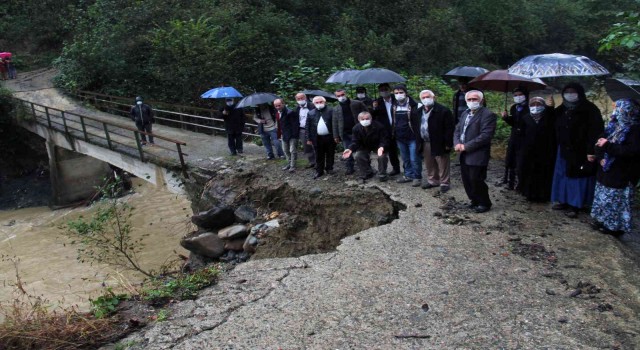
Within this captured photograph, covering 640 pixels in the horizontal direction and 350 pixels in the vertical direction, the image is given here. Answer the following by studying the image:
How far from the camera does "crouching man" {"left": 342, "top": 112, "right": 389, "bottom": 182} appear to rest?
26.5 feet

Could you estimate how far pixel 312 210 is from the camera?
314 inches

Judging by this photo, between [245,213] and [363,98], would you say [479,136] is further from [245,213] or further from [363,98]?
[245,213]

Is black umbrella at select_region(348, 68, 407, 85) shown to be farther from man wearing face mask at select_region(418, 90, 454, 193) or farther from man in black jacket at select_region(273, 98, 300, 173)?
man in black jacket at select_region(273, 98, 300, 173)

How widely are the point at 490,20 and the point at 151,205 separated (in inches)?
925

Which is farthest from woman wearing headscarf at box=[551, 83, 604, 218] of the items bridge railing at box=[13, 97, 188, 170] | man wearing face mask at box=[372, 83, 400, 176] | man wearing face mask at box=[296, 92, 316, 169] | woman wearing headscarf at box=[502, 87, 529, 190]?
bridge railing at box=[13, 97, 188, 170]

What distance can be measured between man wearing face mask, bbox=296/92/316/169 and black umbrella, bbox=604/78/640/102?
15.7ft

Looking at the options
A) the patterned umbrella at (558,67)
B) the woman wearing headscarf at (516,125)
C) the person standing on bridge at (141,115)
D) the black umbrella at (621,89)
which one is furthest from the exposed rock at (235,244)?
the person standing on bridge at (141,115)

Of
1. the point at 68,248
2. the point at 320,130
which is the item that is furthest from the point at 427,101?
the point at 68,248

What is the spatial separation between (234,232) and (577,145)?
5.03 meters

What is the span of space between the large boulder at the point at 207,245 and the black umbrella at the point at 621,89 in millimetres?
5687

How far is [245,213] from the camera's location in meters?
8.39

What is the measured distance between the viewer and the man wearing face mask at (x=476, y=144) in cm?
655

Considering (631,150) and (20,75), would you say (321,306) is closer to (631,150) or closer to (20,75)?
(631,150)

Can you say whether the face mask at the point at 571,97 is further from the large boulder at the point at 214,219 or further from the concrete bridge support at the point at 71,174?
the concrete bridge support at the point at 71,174
